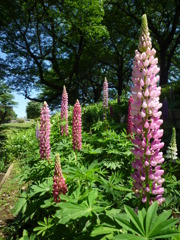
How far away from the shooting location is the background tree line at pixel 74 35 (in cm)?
1559

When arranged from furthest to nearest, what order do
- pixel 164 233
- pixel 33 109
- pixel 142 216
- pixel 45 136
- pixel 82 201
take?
pixel 33 109, pixel 45 136, pixel 82 201, pixel 142 216, pixel 164 233

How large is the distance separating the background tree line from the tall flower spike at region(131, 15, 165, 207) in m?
14.9

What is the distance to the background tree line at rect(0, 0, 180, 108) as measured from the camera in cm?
1559

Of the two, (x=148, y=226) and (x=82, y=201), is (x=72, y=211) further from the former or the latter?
(x=148, y=226)

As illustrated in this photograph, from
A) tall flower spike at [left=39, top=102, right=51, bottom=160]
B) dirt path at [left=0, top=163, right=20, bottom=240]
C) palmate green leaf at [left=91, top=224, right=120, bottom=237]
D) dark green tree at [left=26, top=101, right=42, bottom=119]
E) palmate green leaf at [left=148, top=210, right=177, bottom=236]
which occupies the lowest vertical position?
dirt path at [left=0, top=163, right=20, bottom=240]

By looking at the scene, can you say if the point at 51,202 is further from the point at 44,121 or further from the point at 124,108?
the point at 124,108

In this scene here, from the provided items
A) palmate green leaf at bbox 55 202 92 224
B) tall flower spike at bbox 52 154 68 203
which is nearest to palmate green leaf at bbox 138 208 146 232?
palmate green leaf at bbox 55 202 92 224

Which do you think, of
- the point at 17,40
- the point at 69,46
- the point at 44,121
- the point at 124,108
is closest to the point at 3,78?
the point at 17,40

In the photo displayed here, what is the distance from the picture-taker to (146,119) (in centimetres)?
157

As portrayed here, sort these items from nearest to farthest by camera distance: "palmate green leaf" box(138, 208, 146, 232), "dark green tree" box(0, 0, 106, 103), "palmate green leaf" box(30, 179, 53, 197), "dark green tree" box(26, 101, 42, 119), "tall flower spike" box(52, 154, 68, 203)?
"palmate green leaf" box(138, 208, 146, 232) → "tall flower spike" box(52, 154, 68, 203) → "palmate green leaf" box(30, 179, 53, 197) → "dark green tree" box(0, 0, 106, 103) → "dark green tree" box(26, 101, 42, 119)

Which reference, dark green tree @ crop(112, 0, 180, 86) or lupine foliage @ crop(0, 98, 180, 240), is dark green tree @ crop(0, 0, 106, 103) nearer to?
dark green tree @ crop(112, 0, 180, 86)

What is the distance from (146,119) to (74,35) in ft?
61.1

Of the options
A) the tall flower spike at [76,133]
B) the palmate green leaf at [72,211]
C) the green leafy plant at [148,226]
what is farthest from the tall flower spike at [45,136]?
the green leafy plant at [148,226]


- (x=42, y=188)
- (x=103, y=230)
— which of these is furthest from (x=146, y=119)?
(x=42, y=188)
